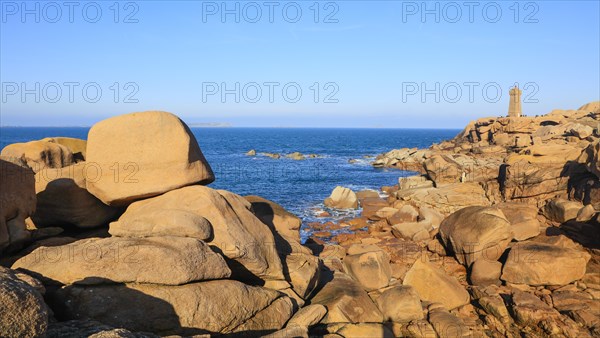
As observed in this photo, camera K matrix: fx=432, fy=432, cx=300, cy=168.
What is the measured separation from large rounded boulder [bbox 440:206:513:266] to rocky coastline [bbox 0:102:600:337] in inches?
2.4

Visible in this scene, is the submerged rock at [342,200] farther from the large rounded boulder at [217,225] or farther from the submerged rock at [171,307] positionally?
the submerged rock at [171,307]

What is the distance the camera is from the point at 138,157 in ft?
39.0

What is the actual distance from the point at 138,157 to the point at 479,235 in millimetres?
14631

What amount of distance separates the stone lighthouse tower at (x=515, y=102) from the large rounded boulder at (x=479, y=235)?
63548mm

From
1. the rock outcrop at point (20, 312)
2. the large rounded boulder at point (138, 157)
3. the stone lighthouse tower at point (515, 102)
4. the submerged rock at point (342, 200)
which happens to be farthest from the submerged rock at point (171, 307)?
the stone lighthouse tower at point (515, 102)

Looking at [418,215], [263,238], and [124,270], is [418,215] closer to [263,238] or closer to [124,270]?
[263,238]

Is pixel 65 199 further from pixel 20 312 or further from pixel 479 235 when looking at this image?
pixel 479 235

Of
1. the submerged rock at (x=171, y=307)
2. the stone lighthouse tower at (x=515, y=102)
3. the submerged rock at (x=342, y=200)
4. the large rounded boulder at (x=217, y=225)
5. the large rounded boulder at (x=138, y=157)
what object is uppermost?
the stone lighthouse tower at (x=515, y=102)

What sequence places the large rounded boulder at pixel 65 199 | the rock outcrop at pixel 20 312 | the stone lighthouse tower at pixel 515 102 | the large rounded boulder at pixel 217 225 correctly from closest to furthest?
the rock outcrop at pixel 20 312 < the large rounded boulder at pixel 217 225 < the large rounded boulder at pixel 65 199 < the stone lighthouse tower at pixel 515 102

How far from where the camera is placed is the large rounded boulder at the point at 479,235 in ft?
62.1

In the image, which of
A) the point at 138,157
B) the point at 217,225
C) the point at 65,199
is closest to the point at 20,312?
the point at 217,225

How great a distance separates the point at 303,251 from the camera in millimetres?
14391

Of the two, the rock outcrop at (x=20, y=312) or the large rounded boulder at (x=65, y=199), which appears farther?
the large rounded boulder at (x=65, y=199)

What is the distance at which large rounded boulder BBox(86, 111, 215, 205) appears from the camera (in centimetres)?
1186
